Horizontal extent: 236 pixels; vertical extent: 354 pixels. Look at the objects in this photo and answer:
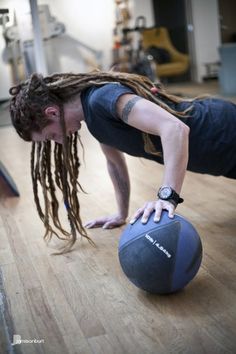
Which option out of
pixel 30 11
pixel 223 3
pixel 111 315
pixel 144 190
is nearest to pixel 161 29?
pixel 223 3

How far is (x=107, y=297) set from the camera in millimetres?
1541

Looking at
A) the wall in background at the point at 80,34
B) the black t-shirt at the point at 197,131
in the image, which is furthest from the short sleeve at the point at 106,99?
the wall in background at the point at 80,34

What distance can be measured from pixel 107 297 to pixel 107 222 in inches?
27.2

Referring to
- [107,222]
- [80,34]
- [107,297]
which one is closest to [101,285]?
[107,297]

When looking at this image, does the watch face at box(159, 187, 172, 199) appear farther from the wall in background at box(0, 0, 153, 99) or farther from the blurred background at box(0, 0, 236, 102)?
the wall in background at box(0, 0, 153, 99)

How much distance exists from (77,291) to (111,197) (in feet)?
3.69

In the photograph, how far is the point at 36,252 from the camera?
2.00 m

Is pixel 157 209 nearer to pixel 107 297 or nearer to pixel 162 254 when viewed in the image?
pixel 162 254

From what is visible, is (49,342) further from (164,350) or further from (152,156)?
(152,156)

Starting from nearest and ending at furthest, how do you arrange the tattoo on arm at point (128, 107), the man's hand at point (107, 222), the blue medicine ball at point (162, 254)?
1. the blue medicine ball at point (162, 254)
2. the tattoo on arm at point (128, 107)
3. the man's hand at point (107, 222)

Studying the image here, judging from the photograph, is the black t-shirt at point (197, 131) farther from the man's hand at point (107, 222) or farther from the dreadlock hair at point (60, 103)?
the man's hand at point (107, 222)

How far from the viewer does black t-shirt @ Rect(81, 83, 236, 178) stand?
1665 millimetres

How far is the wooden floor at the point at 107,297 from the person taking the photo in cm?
127

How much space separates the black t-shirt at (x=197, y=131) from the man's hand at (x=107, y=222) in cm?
43
